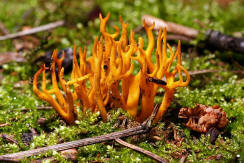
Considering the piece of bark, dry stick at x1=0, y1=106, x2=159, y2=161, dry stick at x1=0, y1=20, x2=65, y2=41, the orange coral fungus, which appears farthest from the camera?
dry stick at x1=0, y1=20, x2=65, y2=41

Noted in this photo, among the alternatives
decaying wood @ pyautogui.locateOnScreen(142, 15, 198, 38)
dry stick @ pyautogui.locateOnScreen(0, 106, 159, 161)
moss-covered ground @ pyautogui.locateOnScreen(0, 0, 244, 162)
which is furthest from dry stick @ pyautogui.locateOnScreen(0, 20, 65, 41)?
dry stick @ pyautogui.locateOnScreen(0, 106, 159, 161)

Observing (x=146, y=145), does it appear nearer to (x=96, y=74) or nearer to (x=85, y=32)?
(x=96, y=74)

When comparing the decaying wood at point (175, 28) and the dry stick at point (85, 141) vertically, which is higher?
the decaying wood at point (175, 28)

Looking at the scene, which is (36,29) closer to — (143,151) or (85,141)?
(85,141)

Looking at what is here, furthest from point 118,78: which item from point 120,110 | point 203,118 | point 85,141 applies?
point 203,118

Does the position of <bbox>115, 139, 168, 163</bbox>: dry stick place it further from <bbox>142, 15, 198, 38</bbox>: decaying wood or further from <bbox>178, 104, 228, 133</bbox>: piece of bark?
<bbox>142, 15, 198, 38</bbox>: decaying wood

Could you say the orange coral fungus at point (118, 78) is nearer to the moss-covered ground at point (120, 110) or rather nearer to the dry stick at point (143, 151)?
the moss-covered ground at point (120, 110)

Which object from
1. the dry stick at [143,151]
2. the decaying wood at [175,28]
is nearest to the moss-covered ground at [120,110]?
the dry stick at [143,151]
